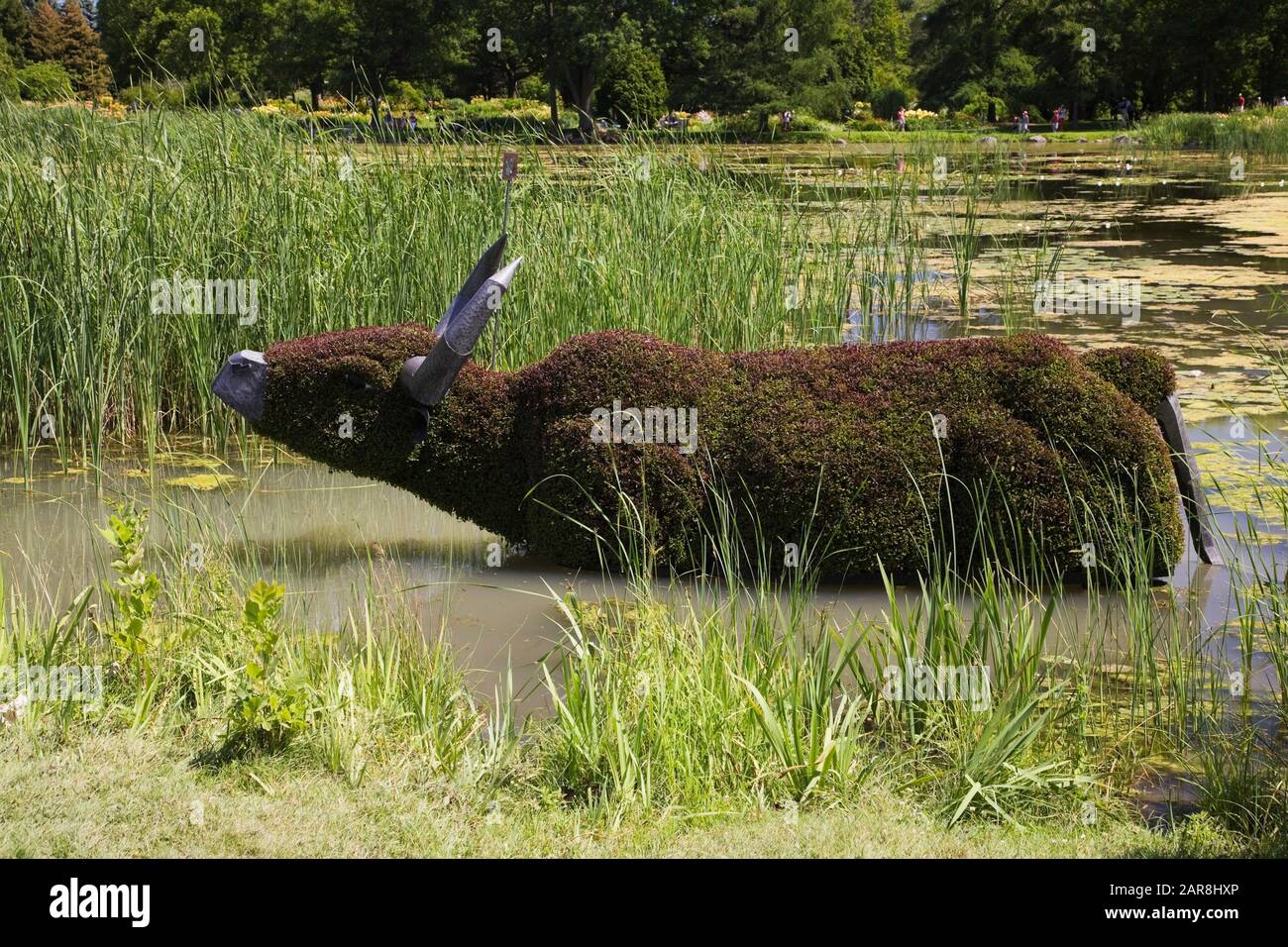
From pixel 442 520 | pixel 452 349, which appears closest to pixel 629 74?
pixel 442 520

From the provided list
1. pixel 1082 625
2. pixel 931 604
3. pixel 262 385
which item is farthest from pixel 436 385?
pixel 1082 625

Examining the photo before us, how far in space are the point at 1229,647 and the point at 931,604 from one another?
1.33m

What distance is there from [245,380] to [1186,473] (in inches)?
147

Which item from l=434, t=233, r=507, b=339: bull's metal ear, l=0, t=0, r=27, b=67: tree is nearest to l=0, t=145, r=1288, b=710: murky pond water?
l=434, t=233, r=507, b=339: bull's metal ear

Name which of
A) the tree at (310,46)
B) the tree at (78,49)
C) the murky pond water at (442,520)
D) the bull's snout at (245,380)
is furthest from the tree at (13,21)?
the bull's snout at (245,380)

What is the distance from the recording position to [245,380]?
16.4 feet

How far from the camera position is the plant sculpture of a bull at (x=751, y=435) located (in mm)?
4805

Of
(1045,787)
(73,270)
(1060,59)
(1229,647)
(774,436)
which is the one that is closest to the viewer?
(1045,787)

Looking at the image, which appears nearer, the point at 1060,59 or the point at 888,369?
the point at 888,369

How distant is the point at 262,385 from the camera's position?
5.01 metres

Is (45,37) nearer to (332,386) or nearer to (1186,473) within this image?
(332,386)

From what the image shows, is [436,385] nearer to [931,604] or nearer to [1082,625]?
[931,604]

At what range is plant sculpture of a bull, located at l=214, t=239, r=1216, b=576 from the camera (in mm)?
4805

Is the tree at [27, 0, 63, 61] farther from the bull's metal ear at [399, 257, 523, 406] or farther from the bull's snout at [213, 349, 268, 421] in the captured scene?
the bull's metal ear at [399, 257, 523, 406]
